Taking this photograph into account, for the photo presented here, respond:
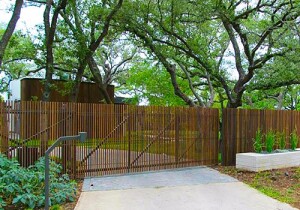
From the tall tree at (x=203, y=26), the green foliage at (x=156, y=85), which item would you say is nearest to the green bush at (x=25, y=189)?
the tall tree at (x=203, y=26)

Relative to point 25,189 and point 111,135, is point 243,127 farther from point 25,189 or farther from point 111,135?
point 25,189

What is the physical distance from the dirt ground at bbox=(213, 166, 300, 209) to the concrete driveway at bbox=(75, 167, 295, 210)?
31 cm

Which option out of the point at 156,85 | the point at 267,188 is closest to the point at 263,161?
the point at 267,188

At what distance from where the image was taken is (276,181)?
880 cm

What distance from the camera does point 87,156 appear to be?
8.80 meters

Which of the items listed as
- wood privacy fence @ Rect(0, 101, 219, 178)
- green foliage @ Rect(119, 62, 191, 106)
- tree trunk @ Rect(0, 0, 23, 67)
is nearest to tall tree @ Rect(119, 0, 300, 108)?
wood privacy fence @ Rect(0, 101, 219, 178)

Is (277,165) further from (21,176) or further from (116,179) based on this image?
(21,176)

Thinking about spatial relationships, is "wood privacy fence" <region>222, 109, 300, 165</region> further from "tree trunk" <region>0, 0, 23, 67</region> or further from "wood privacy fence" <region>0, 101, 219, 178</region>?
"tree trunk" <region>0, 0, 23, 67</region>

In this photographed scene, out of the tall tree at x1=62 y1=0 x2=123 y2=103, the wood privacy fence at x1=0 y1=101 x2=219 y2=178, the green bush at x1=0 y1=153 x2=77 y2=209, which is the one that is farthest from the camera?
the tall tree at x1=62 y1=0 x2=123 y2=103

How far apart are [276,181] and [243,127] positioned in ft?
9.71

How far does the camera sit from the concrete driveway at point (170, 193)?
6379 millimetres

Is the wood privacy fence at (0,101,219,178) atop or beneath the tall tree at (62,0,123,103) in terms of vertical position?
beneath

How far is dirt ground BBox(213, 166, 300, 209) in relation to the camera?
7348mm

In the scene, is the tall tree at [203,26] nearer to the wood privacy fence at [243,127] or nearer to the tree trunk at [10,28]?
the wood privacy fence at [243,127]
